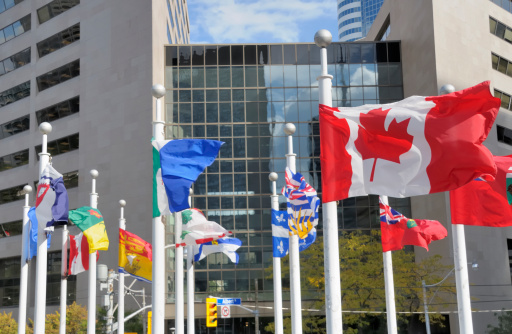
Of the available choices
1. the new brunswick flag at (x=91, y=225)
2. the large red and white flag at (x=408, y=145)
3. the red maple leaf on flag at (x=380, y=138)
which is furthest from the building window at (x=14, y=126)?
the red maple leaf on flag at (x=380, y=138)

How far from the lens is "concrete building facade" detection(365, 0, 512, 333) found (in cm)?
6694

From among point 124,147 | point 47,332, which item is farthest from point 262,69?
point 47,332

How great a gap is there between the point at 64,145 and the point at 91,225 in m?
52.1

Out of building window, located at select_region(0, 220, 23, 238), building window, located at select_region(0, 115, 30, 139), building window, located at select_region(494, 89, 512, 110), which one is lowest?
building window, located at select_region(0, 220, 23, 238)

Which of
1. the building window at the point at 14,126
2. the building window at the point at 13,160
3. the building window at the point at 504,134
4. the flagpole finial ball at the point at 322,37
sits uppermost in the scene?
the building window at the point at 14,126

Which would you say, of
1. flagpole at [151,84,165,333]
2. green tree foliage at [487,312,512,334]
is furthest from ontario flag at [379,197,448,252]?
green tree foliage at [487,312,512,334]

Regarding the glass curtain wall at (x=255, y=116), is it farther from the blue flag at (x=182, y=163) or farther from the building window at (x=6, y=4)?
the blue flag at (x=182, y=163)

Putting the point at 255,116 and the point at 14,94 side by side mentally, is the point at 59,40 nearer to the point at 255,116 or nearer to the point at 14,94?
the point at 14,94

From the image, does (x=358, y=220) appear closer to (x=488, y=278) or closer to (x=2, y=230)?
(x=488, y=278)

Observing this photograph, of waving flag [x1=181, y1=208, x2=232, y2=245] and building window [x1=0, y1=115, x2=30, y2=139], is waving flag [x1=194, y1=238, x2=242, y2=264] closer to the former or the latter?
waving flag [x1=181, y1=208, x2=232, y2=245]

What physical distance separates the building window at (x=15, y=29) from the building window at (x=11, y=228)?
2187 cm

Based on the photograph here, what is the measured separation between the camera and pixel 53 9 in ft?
275

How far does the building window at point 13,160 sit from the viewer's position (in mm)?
83250

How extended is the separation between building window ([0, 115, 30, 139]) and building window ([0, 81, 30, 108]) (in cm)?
249
